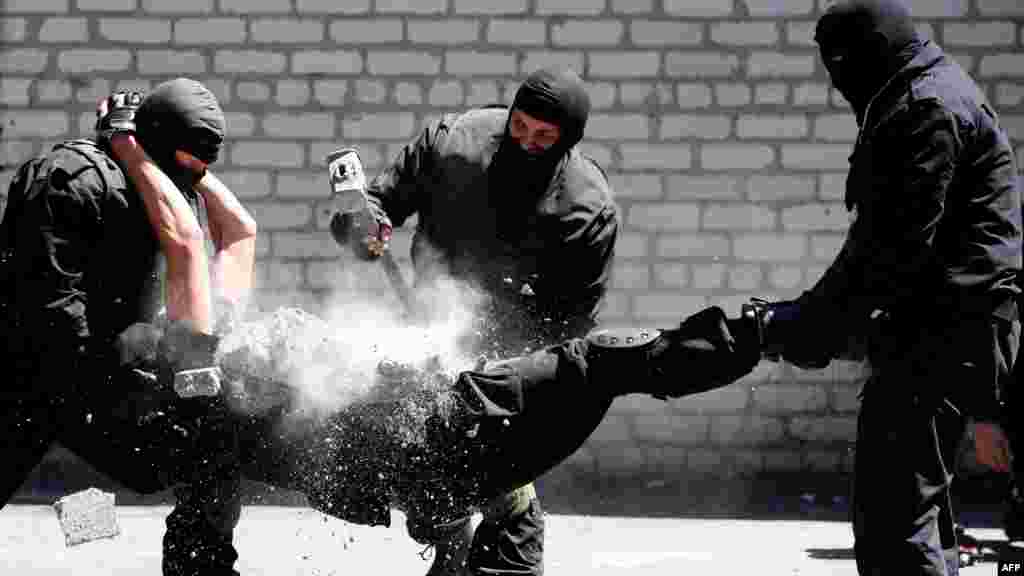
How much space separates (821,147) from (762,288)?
0.89 metres

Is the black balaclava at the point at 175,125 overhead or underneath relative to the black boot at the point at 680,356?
overhead

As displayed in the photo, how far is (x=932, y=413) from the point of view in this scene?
4.48 m

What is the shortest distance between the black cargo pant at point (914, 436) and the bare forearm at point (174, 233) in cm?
206

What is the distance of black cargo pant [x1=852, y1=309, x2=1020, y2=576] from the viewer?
4.41m

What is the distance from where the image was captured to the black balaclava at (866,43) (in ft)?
15.3

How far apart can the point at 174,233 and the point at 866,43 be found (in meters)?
2.21

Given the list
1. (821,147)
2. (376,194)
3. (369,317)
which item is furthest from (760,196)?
(376,194)

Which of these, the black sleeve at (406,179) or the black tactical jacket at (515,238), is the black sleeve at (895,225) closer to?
the black tactical jacket at (515,238)

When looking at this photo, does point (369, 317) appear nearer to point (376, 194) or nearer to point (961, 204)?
point (376, 194)

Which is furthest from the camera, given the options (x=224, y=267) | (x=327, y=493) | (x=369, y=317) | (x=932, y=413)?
(x=369, y=317)

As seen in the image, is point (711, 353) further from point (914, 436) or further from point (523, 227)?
point (523, 227)

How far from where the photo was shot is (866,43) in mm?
4664
